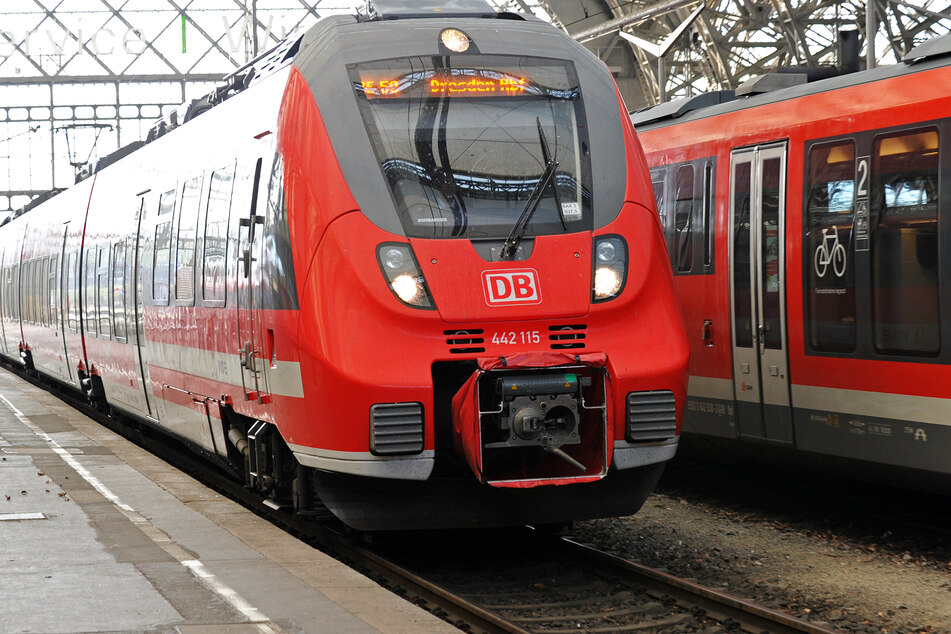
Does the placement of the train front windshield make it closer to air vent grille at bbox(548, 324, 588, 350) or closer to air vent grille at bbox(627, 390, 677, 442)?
air vent grille at bbox(548, 324, 588, 350)

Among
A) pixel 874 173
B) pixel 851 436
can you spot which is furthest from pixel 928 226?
pixel 851 436

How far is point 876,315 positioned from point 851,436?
0.92m

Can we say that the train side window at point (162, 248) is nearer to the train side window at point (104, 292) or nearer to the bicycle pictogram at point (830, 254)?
the train side window at point (104, 292)

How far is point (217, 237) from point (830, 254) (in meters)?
4.38

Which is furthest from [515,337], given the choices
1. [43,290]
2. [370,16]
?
[43,290]

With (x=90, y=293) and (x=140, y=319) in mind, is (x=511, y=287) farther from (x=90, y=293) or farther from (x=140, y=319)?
(x=90, y=293)

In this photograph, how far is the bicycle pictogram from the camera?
9.47 m

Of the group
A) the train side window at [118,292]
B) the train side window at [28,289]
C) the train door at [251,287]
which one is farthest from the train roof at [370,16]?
the train side window at [28,289]

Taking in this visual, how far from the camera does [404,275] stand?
299 inches

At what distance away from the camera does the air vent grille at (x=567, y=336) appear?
7.68 metres

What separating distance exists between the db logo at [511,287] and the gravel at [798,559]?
2102mm

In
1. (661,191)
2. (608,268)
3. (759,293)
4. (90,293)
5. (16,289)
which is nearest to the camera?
(608,268)

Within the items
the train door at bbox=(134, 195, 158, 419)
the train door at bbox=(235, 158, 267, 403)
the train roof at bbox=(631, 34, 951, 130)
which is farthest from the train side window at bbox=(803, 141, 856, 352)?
the train door at bbox=(134, 195, 158, 419)

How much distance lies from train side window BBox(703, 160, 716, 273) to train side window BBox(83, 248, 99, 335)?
8307 mm
